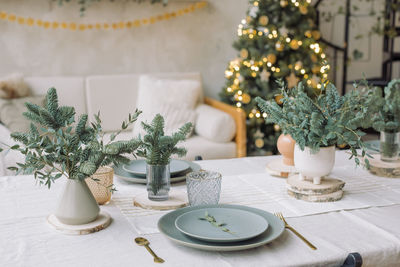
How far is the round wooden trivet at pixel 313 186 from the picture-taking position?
1483mm

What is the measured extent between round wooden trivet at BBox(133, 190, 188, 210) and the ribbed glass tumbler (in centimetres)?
5

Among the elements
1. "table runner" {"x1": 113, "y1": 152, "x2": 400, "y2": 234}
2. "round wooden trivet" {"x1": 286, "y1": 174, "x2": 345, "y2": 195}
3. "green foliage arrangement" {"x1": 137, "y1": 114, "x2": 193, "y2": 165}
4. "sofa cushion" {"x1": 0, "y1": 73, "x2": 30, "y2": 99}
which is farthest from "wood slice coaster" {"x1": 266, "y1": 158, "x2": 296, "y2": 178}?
"sofa cushion" {"x1": 0, "y1": 73, "x2": 30, "y2": 99}

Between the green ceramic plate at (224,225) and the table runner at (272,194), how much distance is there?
3.9 inches

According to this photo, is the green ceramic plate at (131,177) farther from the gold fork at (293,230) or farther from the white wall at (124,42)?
the white wall at (124,42)

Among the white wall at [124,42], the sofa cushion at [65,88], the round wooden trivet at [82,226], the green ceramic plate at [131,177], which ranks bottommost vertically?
the round wooden trivet at [82,226]

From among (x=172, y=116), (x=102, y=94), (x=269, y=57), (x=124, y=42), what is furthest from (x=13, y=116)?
(x=269, y=57)

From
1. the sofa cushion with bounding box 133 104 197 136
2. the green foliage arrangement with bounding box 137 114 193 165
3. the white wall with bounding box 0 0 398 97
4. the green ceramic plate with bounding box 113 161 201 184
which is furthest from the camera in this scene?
the white wall with bounding box 0 0 398 97

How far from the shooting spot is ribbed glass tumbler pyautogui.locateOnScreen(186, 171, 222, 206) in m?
1.36

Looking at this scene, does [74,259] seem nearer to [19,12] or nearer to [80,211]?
[80,211]

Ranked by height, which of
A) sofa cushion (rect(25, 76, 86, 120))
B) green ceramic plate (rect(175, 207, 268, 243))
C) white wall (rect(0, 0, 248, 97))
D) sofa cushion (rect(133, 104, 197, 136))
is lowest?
green ceramic plate (rect(175, 207, 268, 243))

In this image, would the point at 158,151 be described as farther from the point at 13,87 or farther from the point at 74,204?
the point at 13,87

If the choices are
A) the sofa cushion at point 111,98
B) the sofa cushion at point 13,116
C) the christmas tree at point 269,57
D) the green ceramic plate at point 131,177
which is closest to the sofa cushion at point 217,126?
the christmas tree at point 269,57

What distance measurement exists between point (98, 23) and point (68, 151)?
277 centimetres

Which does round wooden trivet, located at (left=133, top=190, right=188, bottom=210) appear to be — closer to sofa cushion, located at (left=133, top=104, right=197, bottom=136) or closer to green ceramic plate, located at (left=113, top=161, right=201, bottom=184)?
green ceramic plate, located at (left=113, top=161, right=201, bottom=184)
